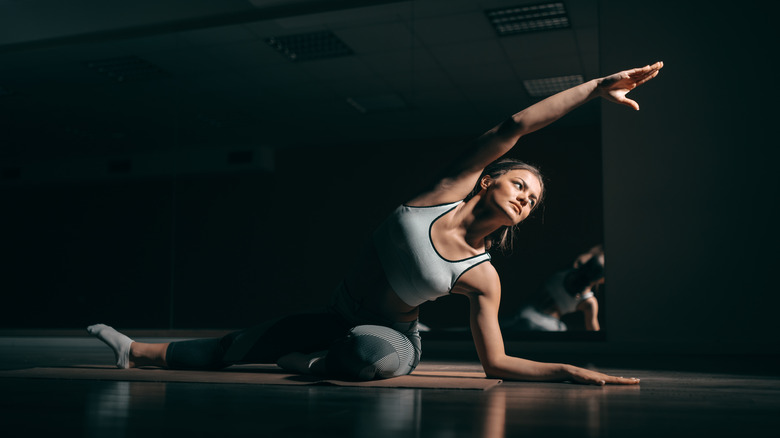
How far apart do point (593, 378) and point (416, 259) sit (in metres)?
0.64

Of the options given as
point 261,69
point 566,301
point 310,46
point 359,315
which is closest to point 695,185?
point 566,301

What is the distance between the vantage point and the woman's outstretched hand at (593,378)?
80.0 inches

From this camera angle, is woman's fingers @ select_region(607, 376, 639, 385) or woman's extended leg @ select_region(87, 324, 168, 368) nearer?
woman's fingers @ select_region(607, 376, 639, 385)

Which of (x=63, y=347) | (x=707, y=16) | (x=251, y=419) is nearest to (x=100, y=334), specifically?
(x=251, y=419)

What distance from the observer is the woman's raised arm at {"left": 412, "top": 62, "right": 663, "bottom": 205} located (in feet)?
6.61

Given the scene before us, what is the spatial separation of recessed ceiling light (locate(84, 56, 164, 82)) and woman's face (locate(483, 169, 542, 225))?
474cm

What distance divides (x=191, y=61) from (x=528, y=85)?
2931mm

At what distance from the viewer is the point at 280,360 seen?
2.37 m

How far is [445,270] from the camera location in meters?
2.10

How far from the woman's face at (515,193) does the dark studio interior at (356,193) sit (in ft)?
1.77

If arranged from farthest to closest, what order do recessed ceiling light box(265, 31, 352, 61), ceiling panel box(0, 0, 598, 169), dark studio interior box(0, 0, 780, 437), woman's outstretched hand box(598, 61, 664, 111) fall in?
recessed ceiling light box(265, 31, 352, 61) → ceiling panel box(0, 0, 598, 169) → woman's outstretched hand box(598, 61, 664, 111) → dark studio interior box(0, 0, 780, 437)

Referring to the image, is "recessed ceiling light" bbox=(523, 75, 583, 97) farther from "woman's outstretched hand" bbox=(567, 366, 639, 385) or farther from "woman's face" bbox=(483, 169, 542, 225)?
"woman's outstretched hand" bbox=(567, 366, 639, 385)

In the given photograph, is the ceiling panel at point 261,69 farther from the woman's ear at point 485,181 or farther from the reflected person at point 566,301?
the woman's ear at point 485,181

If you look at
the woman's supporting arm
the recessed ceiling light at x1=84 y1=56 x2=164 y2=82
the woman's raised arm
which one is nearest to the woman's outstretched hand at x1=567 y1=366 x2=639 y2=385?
the woman's supporting arm
